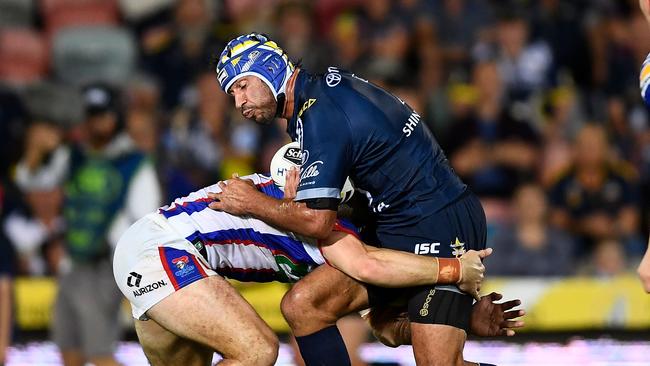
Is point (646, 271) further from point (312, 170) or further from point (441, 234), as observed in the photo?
point (312, 170)

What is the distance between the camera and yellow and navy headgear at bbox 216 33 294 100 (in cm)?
607

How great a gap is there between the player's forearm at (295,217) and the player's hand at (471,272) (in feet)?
2.32

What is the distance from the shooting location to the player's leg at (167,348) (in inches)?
251

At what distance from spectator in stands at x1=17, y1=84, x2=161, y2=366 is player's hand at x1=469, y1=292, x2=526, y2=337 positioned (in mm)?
2732

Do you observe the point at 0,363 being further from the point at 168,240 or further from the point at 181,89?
the point at 181,89

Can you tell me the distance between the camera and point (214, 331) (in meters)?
5.96

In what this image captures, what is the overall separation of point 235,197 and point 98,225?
2459 mm

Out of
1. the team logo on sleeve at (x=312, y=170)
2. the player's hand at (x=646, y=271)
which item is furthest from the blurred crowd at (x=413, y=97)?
the player's hand at (x=646, y=271)

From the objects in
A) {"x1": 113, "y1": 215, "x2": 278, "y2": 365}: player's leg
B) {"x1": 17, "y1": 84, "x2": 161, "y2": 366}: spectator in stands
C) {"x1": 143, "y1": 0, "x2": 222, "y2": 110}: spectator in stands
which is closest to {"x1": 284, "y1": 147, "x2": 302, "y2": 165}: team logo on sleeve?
{"x1": 113, "y1": 215, "x2": 278, "y2": 365}: player's leg

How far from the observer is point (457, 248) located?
622 cm

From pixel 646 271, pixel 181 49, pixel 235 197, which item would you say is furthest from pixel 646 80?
pixel 181 49

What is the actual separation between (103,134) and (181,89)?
3.40 m

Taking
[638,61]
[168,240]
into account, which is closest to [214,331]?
[168,240]

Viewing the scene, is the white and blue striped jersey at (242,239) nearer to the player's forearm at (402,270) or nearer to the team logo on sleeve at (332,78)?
the player's forearm at (402,270)
